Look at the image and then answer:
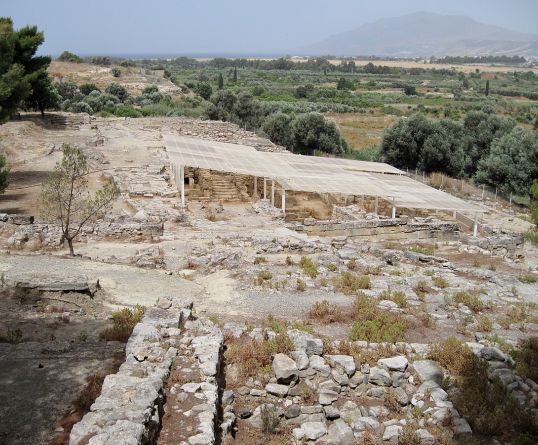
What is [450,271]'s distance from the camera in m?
13.7

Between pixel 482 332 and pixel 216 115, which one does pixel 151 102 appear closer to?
pixel 216 115

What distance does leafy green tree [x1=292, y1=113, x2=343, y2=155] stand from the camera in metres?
35.9

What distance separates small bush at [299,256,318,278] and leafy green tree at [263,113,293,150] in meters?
25.4

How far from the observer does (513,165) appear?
27.7m

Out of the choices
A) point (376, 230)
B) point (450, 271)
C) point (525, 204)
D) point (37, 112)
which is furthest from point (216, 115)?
point (450, 271)

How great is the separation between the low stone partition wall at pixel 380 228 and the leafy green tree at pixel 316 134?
1796 centimetres

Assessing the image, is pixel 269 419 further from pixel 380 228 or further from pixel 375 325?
pixel 380 228

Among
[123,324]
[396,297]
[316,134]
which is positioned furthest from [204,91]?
[123,324]

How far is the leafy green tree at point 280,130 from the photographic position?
38375 mm

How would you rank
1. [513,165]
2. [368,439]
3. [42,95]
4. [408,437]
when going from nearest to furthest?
[408,437], [368,439], [513,165], [42,95]

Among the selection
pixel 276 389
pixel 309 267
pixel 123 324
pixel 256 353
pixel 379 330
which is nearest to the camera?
pixel 276 389

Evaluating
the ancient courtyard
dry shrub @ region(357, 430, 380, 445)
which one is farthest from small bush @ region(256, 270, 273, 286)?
dry shrub @ region(357, 430, 380, 445)

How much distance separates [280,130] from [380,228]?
21.7 meters

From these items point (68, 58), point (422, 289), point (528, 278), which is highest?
point (68, 58)
